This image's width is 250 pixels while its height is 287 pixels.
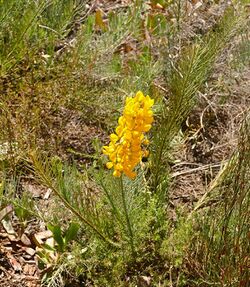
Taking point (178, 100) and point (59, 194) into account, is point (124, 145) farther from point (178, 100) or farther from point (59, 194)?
point (178, 100)

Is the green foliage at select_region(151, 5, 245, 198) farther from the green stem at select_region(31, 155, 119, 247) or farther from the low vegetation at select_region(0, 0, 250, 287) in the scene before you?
the green stem at select_region(31, 155, 119, 247)

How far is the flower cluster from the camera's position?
1934 millimetres

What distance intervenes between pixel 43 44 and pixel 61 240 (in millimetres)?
1290

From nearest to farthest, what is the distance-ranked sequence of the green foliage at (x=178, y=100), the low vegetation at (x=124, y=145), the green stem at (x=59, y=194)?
the green stem at (x=59, y=194) → the low vegetation at (x=124, y=145) → the green foliage at (x=178, y=100)

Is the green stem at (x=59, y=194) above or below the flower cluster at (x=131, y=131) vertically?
below

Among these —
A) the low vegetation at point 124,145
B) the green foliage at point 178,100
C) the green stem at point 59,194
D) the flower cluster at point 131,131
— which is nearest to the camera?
the flower cluster at point 131,131

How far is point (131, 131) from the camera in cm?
195

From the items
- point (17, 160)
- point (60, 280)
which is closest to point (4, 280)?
point (60, 280)

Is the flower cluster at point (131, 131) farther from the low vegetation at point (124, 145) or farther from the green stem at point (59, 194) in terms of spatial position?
the green stem at point (59, 194)

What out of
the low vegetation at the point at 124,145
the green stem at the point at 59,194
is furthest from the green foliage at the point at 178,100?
the green stem at the point at 59,194

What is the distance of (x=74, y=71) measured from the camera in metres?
3.22

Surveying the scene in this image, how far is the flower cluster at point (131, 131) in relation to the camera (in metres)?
1.93

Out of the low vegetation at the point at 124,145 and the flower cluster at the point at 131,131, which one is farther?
the low vegetation at the point at 124,145

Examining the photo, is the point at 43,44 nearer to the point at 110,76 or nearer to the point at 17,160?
the point at 110,76
